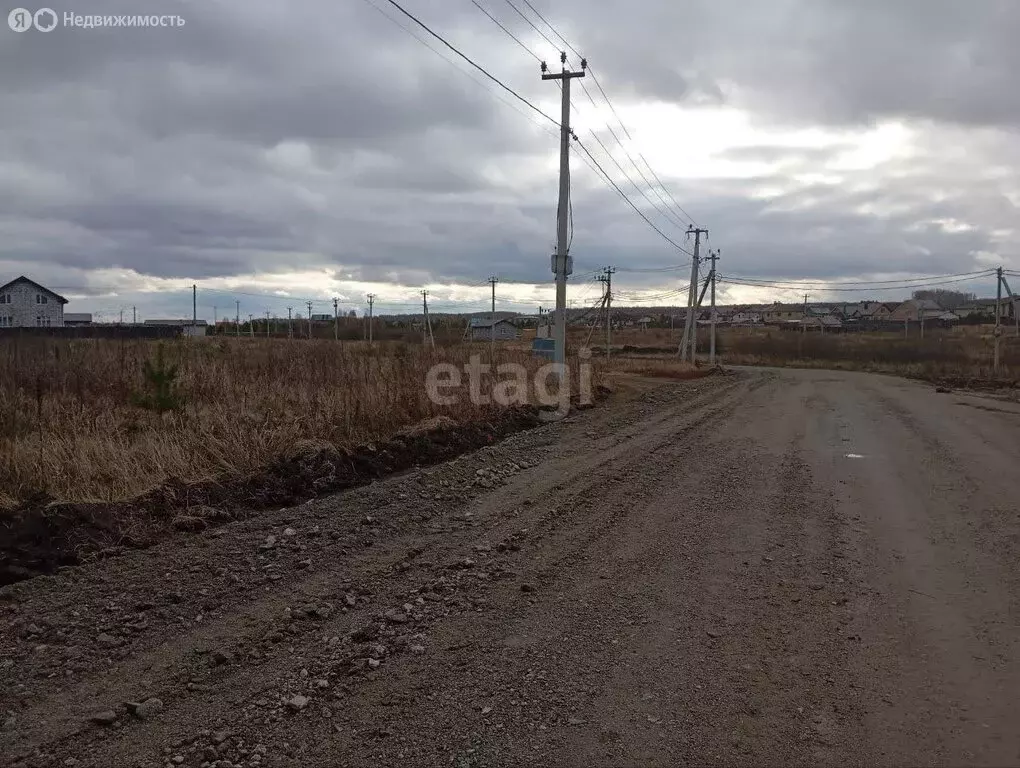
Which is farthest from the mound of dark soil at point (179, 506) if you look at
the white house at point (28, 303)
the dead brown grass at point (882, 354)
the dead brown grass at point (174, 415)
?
the white house at point (28, 303)

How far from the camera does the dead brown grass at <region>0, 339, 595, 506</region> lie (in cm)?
642

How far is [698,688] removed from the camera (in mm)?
3652

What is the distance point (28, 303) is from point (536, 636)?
223ft

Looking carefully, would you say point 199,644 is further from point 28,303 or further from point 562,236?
point 28,303

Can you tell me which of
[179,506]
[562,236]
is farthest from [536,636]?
[562,236]

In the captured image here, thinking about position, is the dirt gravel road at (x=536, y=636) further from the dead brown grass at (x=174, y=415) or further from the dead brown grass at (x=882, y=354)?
the dead brown grass at (x=882, y=354)

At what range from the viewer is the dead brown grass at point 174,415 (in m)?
6.42

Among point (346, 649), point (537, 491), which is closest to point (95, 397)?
point (537, 491)

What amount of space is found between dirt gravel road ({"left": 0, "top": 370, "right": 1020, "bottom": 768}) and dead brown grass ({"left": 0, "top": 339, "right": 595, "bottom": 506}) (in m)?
1.21

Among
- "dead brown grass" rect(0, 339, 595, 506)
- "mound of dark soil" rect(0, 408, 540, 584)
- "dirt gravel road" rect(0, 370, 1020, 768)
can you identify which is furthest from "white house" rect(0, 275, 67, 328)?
"dirt gravel road" rect(0, 370, 1020, 768)

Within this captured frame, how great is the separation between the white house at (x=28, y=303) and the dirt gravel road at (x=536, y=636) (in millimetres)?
62200

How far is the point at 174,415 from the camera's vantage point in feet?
29.1

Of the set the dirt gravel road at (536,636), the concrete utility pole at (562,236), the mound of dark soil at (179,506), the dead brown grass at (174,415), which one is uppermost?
the concrete utility pole at (562,236)

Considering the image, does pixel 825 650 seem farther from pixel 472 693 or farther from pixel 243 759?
pixel 243 759
